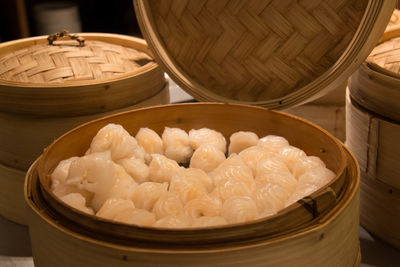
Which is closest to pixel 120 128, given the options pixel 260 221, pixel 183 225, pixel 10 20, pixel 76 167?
pixel 76 167

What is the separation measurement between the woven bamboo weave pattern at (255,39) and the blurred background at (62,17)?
6.11 feet

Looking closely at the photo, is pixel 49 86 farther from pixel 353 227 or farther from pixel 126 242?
pixel 353 227

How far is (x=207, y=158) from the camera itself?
1.38 meters

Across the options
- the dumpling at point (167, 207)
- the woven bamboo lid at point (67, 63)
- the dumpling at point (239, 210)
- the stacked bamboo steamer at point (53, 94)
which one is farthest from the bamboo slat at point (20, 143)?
the dumpling at point (239, 210)

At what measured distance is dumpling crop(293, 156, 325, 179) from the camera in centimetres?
124

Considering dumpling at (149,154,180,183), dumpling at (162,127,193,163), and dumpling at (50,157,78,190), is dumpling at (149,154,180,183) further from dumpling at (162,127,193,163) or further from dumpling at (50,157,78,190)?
dumpling at (50,157,78,190)

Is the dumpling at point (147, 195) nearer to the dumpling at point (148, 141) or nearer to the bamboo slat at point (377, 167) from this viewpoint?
the dumpling at point (148, 141)

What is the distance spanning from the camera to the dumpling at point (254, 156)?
4.38 ft

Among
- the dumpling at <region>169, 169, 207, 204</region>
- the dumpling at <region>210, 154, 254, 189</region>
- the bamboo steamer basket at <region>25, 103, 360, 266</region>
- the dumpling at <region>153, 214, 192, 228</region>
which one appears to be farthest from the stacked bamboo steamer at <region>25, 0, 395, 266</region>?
the dumpling at <region>169, 169, 207, 204</region>

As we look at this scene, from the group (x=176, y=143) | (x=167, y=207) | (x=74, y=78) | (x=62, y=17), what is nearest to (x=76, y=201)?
(x=167, y=207)

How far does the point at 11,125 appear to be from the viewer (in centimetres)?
160

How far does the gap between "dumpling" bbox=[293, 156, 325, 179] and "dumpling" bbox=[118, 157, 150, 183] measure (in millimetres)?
425

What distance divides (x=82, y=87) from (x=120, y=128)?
30 cm

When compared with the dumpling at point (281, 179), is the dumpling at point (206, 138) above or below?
below
